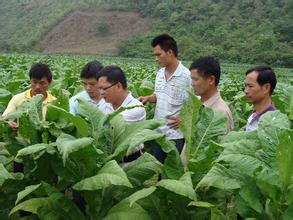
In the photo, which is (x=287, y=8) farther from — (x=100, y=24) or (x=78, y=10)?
(x=78, y=10)

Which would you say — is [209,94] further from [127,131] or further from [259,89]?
[127,131]

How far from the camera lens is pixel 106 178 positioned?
10.6ft

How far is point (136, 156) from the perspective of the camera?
13.5 ft

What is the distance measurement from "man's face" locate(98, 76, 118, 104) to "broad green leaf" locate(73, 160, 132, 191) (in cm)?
95

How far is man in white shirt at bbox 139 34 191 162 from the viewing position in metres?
4.93

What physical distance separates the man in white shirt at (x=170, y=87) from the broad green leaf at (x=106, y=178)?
1628mm

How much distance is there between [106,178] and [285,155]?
1105 millimetres

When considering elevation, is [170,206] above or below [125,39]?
above

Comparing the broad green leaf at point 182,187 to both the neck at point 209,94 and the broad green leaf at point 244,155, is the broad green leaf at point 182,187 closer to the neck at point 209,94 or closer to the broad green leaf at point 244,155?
the broad green leaf at point 244,155

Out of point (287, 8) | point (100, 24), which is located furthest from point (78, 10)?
point (287, 8)

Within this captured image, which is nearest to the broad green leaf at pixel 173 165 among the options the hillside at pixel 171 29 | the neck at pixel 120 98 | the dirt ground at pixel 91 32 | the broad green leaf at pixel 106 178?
the broad green leaf at pixel 106 178

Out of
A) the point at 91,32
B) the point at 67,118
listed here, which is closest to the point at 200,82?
the point at 67,118

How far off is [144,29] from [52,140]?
64.1 meters

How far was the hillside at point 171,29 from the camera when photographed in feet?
174
